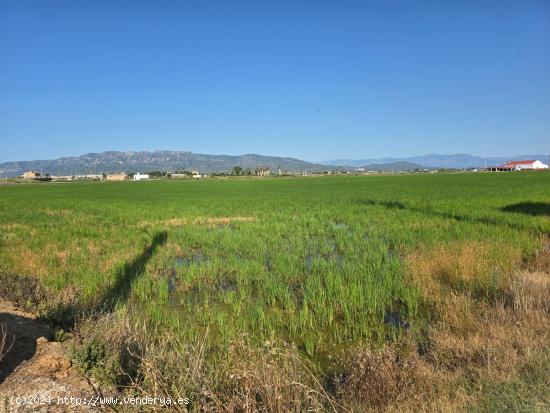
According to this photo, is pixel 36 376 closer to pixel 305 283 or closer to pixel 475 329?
pixel 475 329

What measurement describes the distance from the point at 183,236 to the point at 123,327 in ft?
30.5

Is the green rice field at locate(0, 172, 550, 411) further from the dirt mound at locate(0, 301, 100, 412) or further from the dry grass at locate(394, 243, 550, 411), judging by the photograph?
the dirt mound at locate(0, 301, 100, 412)

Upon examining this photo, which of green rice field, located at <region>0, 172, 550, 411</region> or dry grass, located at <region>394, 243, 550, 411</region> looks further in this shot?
green rice field, located at <region>0, 172, 550, 411</region>

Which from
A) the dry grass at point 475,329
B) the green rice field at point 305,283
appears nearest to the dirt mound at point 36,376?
the green rice field at point 305,283

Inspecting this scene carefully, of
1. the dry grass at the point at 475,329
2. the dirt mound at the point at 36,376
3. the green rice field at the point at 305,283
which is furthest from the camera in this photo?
the green rice field at the point at 305,283

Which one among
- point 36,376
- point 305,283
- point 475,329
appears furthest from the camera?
point 305,283

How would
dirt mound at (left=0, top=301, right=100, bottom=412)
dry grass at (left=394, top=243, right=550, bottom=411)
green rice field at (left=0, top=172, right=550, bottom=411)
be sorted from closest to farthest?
dirt mound at (left=0, top=301, right=100, bottom=412) < dry grass at (left=394, top=243, right=550, bottom=411) < green rice field at (left=0, top=172, right=550, bottom=411)

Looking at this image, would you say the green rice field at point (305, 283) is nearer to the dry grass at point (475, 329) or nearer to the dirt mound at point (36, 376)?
the dry grass at point (475, 329)

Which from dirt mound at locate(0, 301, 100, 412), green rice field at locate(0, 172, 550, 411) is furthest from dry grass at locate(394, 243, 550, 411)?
dirt mound at locate(0, 301, 100, 412)

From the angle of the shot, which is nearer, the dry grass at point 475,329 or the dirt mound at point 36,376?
the dirt mound at point 36,376

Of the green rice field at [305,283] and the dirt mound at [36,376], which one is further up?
the dirt mound at [36,376]

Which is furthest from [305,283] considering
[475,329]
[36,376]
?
[36,376]

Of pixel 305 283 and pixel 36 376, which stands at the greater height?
pixel 36 376

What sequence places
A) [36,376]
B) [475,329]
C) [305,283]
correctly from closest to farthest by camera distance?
1. [36,376]
2. [475,329]
3. [305,283]
